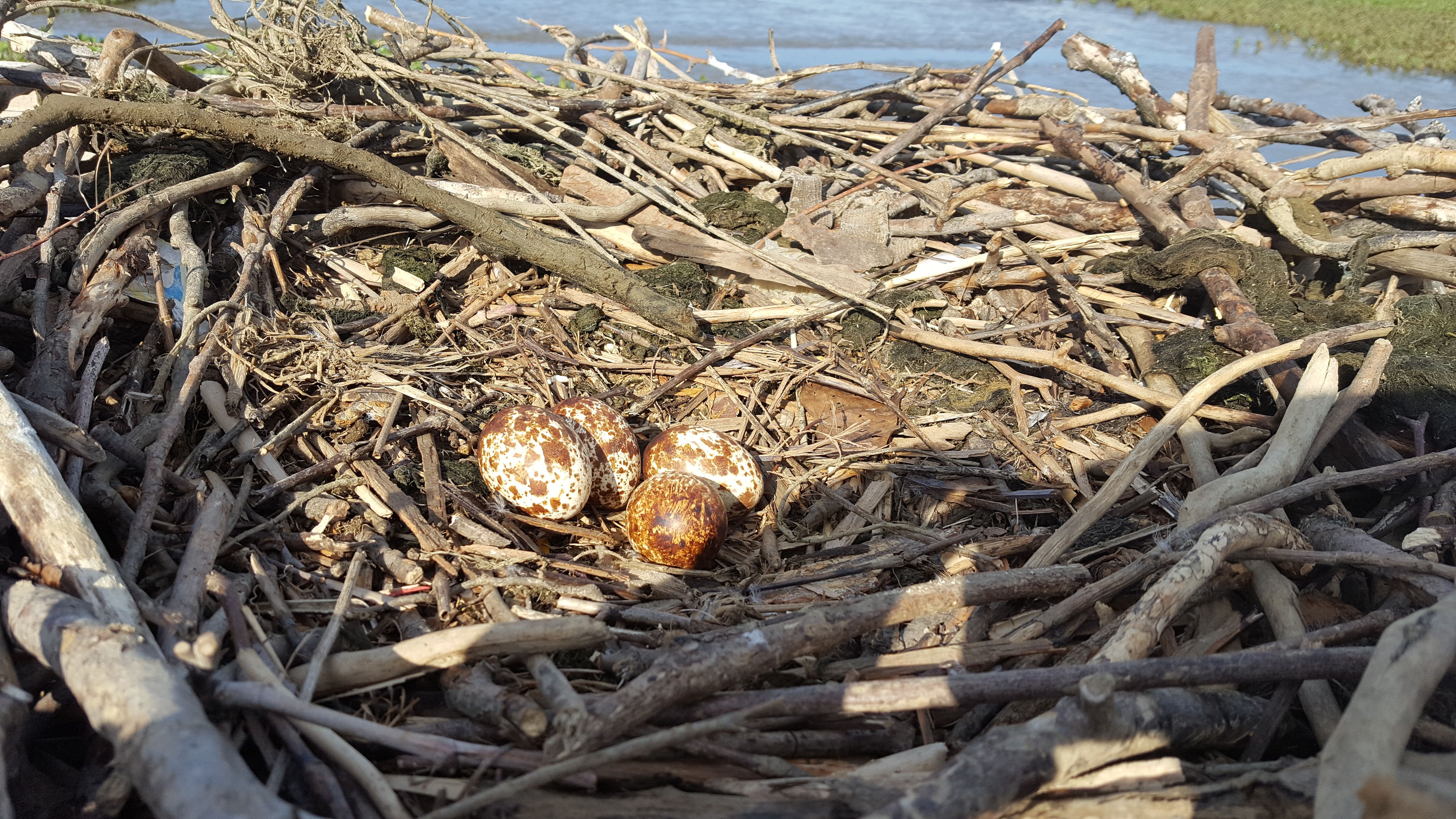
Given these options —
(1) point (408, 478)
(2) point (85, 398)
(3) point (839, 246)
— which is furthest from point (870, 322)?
(2) point (85, 398)

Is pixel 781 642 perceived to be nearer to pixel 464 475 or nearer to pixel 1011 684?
pixel 1011 684

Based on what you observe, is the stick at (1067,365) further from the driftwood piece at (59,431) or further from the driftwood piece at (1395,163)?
the driftwood piece at (59,431)

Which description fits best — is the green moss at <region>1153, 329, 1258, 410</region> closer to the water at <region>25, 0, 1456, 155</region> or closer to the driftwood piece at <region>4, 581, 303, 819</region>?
the driftwood piece at <region>4, 581, 303, 819</region>

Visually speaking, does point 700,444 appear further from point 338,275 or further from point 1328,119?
point 1328,119

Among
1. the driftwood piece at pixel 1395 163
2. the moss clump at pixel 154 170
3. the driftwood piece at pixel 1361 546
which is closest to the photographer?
the driftwood piece at pixel 1361 546

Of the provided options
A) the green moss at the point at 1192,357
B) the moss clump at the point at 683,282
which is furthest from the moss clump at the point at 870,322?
the green moss at the point at 1192,357

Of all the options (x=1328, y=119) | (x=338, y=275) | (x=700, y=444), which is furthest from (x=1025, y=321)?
(x=338, y=275)
